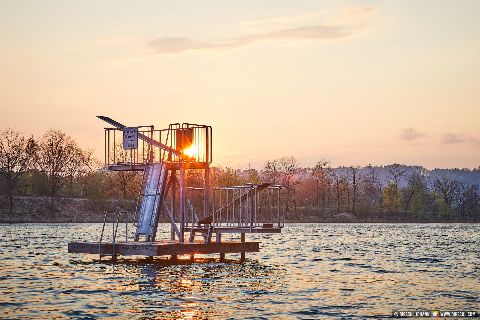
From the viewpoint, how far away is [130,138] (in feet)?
135

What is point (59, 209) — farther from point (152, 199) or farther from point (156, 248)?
point (156, 248)

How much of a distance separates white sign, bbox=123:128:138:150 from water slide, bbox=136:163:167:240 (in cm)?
171

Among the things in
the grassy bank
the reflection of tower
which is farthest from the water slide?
the grassy bank

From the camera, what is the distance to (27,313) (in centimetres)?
2308

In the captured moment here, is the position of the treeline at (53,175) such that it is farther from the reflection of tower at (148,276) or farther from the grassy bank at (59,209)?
the reflection of tower at (148,276)

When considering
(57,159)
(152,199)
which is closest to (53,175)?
(57,159)

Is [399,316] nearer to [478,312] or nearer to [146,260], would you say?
[478,312]

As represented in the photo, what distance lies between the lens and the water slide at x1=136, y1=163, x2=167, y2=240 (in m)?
41.2

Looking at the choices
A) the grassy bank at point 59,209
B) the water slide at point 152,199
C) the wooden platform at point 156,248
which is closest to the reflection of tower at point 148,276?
the wooden platform at point 156,248

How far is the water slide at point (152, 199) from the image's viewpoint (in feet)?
135

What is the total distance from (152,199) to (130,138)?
328cm

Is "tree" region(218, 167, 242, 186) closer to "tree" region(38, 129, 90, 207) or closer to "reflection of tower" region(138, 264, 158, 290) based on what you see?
"tree" region(38, 129, 90, 207)

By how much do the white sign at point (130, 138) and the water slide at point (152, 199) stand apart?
171 centimetres

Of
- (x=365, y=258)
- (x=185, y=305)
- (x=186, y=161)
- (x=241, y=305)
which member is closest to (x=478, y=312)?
(x=241, y=305)
